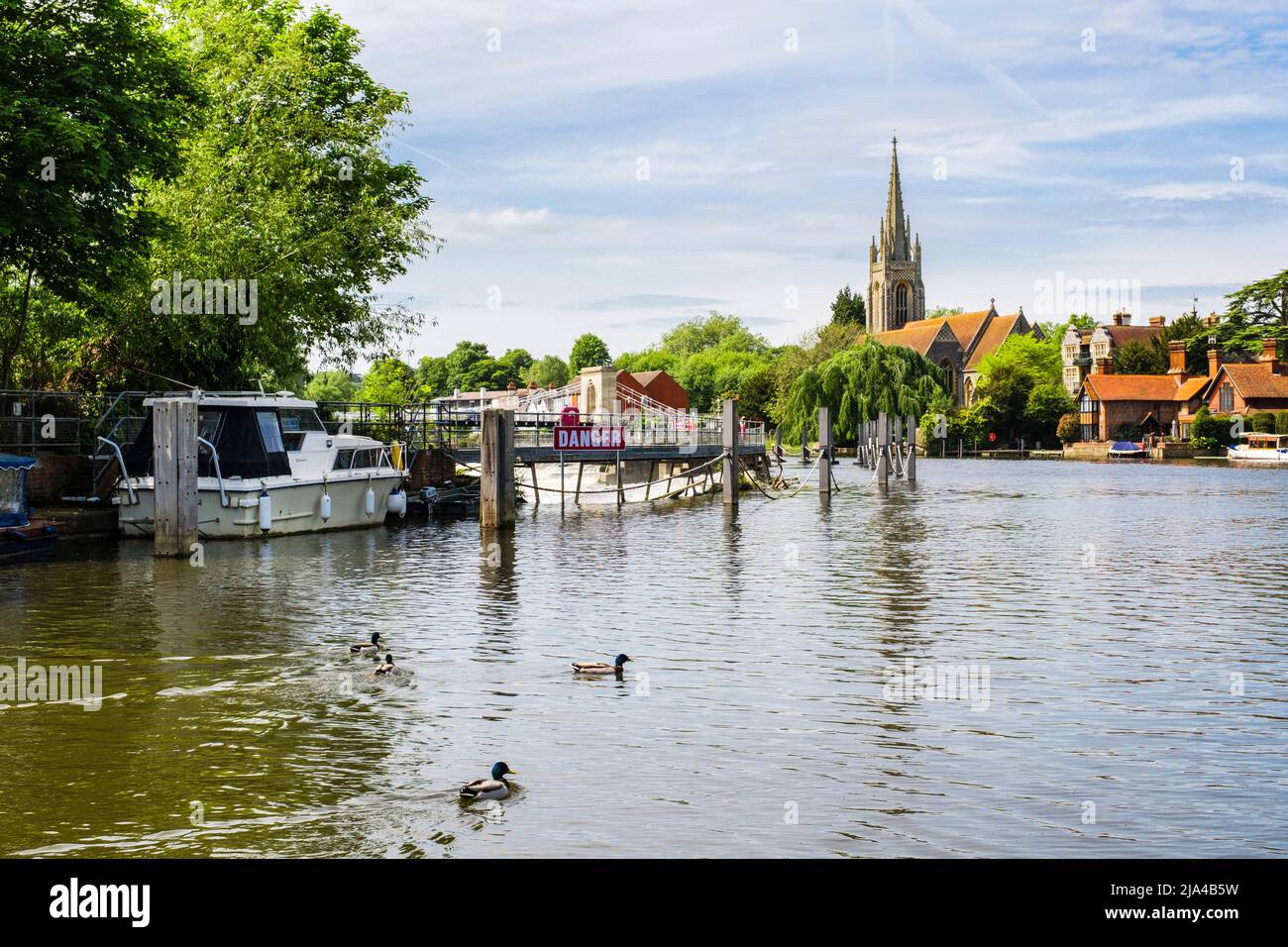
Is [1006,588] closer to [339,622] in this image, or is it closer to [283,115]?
[339,622]

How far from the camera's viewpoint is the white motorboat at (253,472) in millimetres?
30188

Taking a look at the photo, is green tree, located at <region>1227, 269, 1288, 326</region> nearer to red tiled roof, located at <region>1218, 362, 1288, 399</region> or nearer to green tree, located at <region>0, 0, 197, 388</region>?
red tiled roof, located at <region>1218, 362, 1288, 399</region>

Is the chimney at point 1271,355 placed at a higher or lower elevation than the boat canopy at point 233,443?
higher

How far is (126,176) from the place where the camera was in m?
28.9

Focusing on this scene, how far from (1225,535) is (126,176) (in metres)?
30.8

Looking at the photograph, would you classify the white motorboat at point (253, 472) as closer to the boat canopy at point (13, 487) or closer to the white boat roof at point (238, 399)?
the white boat roof at point (238, 399)

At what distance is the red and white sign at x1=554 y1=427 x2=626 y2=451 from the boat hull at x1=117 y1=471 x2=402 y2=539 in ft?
38.5

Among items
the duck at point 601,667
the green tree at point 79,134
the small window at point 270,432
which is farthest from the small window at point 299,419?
the duck at point 601,667

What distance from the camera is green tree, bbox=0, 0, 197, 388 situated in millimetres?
25766

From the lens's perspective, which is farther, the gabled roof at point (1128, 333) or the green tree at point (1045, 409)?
the gabled roof at point (1128, 333)

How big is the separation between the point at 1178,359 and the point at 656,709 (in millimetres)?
125773

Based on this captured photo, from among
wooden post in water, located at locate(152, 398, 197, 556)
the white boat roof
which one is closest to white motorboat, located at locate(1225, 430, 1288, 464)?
the white boat roof

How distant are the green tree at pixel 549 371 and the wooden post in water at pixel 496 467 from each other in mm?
150537
